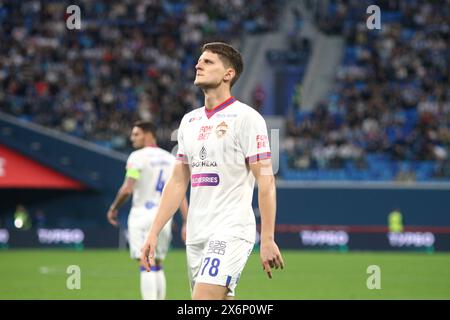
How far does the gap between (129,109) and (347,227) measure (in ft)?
26.6

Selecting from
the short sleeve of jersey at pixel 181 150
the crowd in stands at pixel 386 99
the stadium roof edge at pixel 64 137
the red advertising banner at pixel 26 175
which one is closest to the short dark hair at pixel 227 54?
the short sleeve of jersey at pixel 181 150

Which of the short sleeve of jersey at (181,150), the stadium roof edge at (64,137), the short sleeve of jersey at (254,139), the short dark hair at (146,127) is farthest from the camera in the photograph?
the stadium roof edge at (64,137)

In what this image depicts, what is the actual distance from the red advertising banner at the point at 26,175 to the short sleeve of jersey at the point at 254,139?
23462 mm

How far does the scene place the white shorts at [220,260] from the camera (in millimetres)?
6828

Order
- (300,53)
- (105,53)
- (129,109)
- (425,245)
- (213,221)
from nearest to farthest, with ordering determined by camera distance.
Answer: (213,221) → (425,245) → (129,109) → (105,53) → (300,53)

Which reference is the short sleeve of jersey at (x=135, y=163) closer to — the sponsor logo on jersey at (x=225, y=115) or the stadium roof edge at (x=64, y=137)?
the sponsor logo on jersey at (x=225, y=115)

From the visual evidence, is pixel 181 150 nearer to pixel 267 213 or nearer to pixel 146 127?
pixel 267 213

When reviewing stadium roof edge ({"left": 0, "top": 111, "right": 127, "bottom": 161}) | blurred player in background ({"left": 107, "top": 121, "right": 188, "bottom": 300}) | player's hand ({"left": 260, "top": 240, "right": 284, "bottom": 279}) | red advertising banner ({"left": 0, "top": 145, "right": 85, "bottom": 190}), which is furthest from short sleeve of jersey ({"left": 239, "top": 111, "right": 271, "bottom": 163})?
red advertising banner ({"left": 0, "top": 145, "right": 85, "bottom": 190})

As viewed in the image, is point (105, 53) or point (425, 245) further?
point (105, 53)

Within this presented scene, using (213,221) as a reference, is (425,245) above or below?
below

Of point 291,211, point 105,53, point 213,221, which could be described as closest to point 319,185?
point 291,211

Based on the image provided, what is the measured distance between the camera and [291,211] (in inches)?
1193

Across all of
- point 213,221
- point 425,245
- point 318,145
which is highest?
point 213,221

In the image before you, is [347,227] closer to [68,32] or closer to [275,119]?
[275,119]
